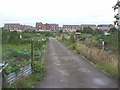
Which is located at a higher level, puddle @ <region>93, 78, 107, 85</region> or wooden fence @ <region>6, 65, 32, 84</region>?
wooden fence @ <region>6, 65, 32, 84</region>

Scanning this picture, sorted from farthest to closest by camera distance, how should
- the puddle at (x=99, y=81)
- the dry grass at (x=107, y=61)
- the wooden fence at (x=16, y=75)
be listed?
the dry grass at (x=107, y=61), the puddle at (x=99, y=81), the wooden fence at (x=16, y=75)

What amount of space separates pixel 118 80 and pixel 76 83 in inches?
87.2

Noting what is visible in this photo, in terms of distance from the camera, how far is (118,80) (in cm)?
1419

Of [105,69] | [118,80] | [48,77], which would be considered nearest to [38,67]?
[48,77]

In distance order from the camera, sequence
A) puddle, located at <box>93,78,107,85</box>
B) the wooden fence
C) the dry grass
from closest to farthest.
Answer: the wooden fence, puddle, located at <box>93,78,107,85</box>, the dry grass

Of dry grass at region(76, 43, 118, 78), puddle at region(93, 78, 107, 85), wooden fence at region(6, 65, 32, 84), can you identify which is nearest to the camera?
wooden fence at region(6, 65, 32, 84)

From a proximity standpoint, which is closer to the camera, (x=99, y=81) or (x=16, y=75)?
(x=16, y=75)

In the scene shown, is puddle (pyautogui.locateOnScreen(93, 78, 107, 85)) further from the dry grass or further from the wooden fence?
the wooden fence

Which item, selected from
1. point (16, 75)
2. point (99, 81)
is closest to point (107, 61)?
point (99, 81)

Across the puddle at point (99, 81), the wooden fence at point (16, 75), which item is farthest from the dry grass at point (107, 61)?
the wooden fence at point (16, 75)

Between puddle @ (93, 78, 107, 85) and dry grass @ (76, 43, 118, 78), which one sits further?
dry grass @ (76, 43, 118, 78)

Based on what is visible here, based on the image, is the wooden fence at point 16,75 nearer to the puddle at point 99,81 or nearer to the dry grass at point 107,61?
the puddle at point 99,81

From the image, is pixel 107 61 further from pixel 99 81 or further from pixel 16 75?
pixel 16 75

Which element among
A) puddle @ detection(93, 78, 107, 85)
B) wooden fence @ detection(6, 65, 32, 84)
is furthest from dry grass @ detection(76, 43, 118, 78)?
wooden fence @ detection(6, 65, 32, 84)
